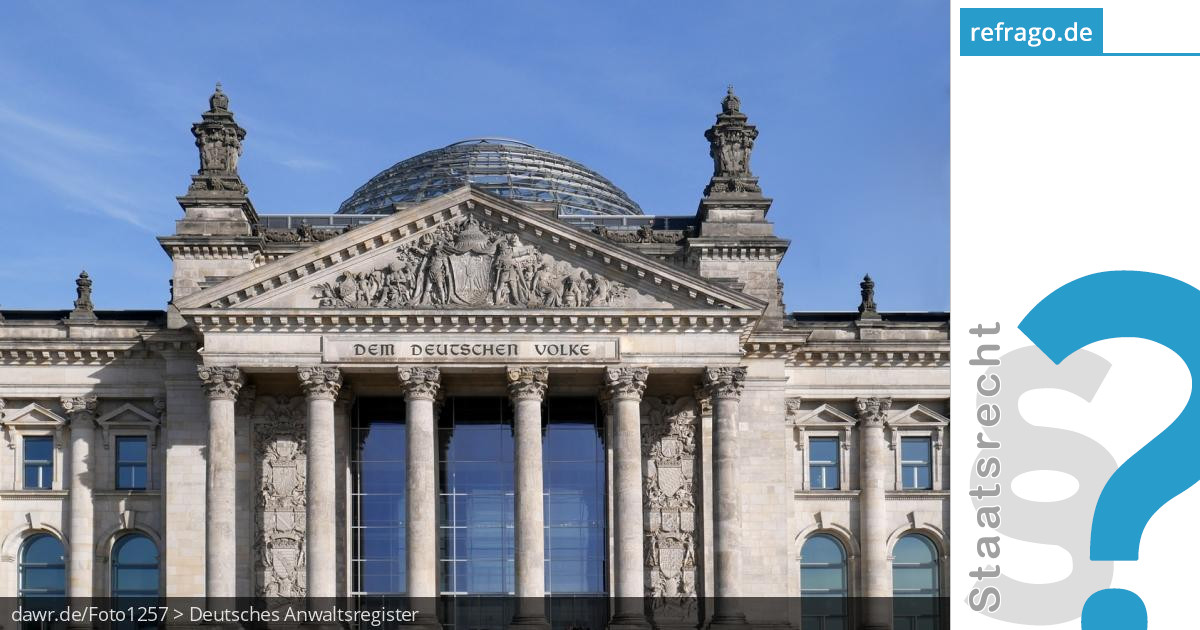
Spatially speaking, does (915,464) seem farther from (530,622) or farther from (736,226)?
(530,622)

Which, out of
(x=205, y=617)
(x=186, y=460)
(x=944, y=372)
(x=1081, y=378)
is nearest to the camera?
(x=1081, y=378)

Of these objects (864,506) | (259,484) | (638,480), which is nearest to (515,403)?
(638,480)

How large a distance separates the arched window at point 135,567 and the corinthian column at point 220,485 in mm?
4786

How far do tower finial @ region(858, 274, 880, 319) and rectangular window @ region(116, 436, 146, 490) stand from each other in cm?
2696

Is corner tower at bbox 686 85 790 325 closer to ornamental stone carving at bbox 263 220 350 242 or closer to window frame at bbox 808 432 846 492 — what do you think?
window frame at bbox 808 432 846 492

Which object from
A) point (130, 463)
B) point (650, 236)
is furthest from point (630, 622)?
point (130, 463)

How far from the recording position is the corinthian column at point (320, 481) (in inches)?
2160

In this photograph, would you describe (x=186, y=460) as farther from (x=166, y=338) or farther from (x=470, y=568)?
(x=470, y=568)

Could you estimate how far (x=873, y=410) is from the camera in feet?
202

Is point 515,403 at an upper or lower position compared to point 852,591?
upper

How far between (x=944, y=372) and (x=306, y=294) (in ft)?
77.7

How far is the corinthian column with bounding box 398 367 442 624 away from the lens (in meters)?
54.8

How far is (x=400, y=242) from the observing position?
56.8m

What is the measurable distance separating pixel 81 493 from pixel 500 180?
2185 cm
